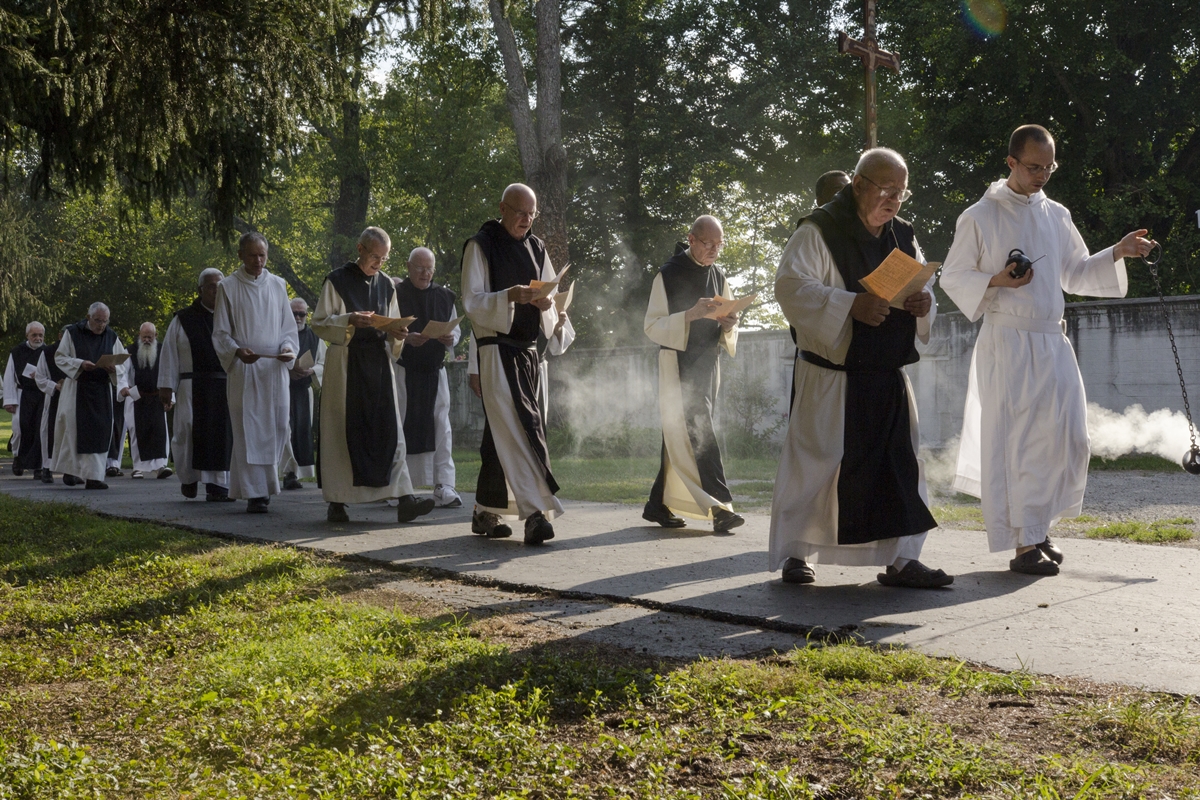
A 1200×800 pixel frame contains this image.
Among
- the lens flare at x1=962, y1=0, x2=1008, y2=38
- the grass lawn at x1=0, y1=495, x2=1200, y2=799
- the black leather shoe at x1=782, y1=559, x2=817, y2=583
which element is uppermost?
the lens flare at x1=962, y1=0, x2=1008, y2=38

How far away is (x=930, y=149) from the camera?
2612 cm

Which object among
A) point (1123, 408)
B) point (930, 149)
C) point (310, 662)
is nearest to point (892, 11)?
point (930, 149)

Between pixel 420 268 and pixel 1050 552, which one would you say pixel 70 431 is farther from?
pixel 1050 552

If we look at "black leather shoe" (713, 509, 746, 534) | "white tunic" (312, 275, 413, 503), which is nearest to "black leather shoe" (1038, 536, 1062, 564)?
"black leather shoe" (713, 509, 746, 534)

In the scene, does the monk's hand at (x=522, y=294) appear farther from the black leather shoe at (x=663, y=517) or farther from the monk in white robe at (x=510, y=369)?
the black leather shoe at (x=663, y=517)

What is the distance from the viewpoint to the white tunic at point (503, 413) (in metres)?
8.24

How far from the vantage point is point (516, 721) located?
12.0ft

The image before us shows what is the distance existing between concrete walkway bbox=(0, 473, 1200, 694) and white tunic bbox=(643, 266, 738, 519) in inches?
9.7

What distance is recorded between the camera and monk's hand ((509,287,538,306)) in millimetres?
8117

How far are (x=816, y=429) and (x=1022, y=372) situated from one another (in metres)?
1.44

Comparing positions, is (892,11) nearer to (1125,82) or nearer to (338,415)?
(1125,82)

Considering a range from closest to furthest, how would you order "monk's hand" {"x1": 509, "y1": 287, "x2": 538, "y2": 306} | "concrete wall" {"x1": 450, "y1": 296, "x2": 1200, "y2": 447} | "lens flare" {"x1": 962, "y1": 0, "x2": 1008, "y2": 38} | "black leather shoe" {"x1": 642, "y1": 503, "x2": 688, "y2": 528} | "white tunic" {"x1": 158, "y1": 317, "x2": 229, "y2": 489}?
"monk's hand" {"x1": 509, "y1": 287, "x2": 538, "y2": 306}, "black leather shoe" {"x1": 642, "y1": 503, "x2": 688, "y2": 528}, "white tunic" {"x1": 158, "y1": 317, "x2": 229, "y2": 489}, "concrete wall" {"x1": 450, "y1": 296, "x2": 1200, "y2": 447}, "lens flare" {"x1": 962, "y1": 0, "x2": 1008, "y2": 38}

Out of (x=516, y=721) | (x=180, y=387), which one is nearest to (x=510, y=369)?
(x=516, y=721)

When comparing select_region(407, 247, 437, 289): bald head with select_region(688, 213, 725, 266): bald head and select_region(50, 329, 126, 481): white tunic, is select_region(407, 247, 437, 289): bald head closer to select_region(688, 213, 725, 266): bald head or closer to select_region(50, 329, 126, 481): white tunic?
select_region(688, 213, 725, 266): bald head
